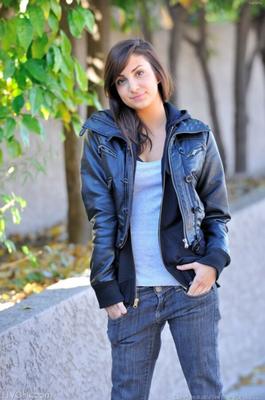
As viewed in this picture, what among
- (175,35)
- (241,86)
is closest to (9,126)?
(175,35)

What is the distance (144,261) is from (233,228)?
3162 millimetres

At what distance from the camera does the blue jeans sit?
3.14 metres

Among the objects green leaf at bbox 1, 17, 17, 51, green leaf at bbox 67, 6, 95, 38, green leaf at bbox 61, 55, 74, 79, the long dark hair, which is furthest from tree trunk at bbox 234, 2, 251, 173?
the long dark hair

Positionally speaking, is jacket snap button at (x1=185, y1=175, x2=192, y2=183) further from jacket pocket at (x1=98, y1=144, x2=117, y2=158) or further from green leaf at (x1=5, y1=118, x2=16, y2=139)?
green leaf at (x1=5, y1=118, x2=16, y2=139)

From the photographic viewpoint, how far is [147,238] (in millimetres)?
3170

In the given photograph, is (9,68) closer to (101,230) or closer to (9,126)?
(9,126)

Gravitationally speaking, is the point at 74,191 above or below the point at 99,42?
below

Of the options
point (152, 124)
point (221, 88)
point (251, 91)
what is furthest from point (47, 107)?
point (251, 91)

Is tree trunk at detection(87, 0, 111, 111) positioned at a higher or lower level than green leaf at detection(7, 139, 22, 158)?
higher

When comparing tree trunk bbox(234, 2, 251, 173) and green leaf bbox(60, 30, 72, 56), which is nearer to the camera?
green leaf bbox(60, 30, 72, 56)

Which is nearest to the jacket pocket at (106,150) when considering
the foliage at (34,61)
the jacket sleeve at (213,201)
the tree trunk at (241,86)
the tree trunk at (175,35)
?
the jacket sleeve at (213,201)

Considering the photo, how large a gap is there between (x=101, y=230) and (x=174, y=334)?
48 centimetres

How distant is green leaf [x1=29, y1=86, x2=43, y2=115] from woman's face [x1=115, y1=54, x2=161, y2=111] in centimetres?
67

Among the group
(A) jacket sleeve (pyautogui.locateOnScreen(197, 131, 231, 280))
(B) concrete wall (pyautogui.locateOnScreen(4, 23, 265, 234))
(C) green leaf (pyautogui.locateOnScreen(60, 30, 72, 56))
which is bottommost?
(B) concrete wall (pyautogui.locateOnScreen(4, 23, 265, 234))
